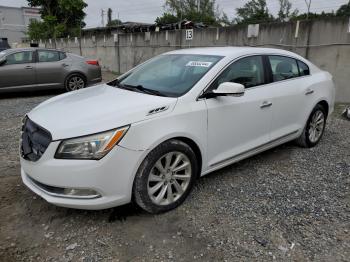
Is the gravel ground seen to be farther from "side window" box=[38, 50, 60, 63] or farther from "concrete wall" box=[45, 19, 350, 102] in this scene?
"side window" box=[38, 50, 60, 63]

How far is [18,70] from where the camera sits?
8.45 m

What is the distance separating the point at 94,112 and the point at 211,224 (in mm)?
1421

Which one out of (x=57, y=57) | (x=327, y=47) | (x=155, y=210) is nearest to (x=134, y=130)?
(x=155, y=210)

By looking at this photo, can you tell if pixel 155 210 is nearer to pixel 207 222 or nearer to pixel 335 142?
pixel 207 222

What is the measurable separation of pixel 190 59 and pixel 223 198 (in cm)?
157

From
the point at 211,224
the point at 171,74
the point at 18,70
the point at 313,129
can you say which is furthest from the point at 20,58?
Answer: the point at 211,224

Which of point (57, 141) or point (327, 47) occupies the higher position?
point (327, 47)

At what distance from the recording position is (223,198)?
129 inches

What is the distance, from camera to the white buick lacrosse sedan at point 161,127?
2.54 metres

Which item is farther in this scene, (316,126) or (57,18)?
(57,18)

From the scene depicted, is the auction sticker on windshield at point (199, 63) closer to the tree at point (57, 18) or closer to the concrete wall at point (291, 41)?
the concrete wall at point (291, 41)

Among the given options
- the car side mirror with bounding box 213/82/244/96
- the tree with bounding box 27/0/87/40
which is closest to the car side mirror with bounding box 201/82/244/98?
the car side mirror with bounding box 213/82/244/96

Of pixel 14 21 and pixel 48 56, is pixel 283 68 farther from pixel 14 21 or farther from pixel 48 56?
pixel 14 21

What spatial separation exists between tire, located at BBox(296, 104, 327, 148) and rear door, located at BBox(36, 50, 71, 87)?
22.7ft
